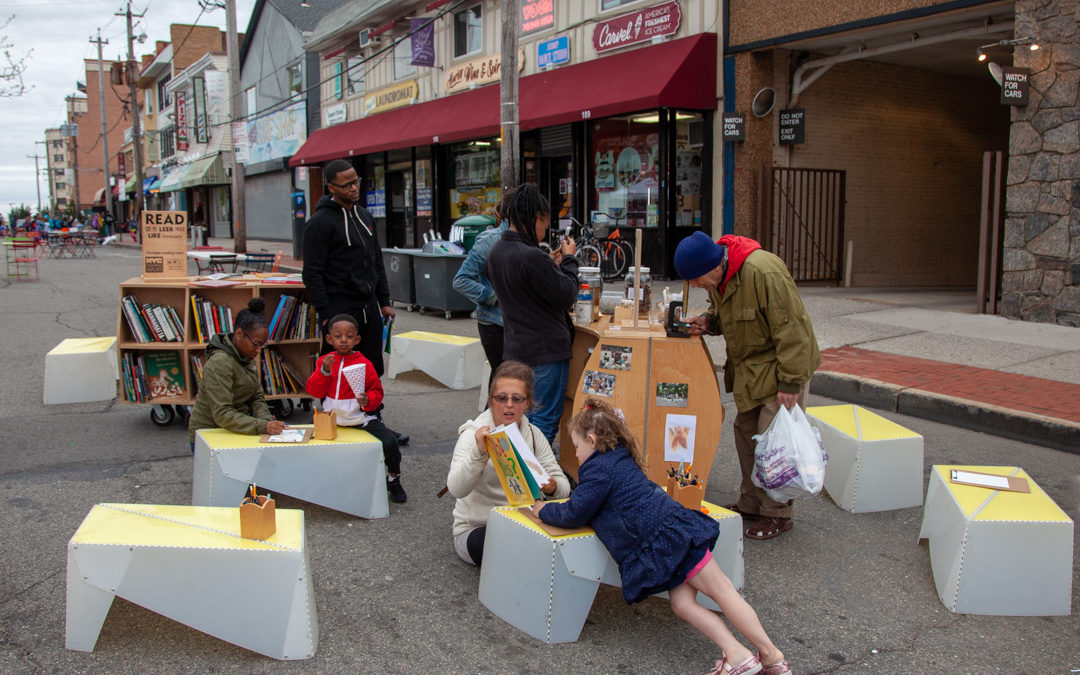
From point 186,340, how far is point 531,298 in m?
3.17

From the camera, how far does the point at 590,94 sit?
14836mm

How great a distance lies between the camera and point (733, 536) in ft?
12.0

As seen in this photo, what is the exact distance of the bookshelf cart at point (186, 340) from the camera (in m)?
6.43

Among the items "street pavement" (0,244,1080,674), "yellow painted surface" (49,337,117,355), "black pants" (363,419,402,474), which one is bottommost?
"street pavement" (0,244,1080,674)

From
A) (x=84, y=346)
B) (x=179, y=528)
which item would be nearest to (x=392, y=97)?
(x=84, y=346)

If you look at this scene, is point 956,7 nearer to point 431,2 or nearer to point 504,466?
point 504,466

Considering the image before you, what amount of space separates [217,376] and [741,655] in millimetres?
3445

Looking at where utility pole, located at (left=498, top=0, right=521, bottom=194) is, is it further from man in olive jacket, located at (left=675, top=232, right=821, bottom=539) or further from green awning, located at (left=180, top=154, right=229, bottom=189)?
green awning, located at (left=180, top=154, right=229, bottom=189)

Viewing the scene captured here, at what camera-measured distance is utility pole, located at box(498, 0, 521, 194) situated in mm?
11945

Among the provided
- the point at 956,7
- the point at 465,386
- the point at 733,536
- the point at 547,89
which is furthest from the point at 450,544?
the point at 547,89

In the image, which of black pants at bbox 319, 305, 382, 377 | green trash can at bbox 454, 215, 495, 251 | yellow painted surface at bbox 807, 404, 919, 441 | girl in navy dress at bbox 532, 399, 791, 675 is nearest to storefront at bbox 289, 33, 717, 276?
green trash can at bbox 454, 215, 495, 251

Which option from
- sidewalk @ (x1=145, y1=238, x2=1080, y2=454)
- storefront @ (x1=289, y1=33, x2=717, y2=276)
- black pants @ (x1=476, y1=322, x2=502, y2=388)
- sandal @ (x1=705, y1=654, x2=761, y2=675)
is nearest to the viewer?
sandal @ (x1=705, y1=654, x2=761, y2=675)

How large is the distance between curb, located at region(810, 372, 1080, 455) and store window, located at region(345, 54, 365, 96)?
65.0 ft

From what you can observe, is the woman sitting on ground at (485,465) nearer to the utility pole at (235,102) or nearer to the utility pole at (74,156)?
the utility pole at (235,102)
